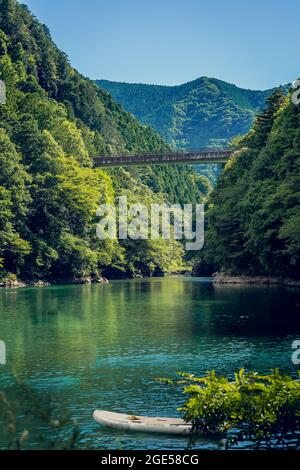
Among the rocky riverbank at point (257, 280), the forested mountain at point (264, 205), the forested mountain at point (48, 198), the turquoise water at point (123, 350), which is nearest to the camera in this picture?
the turquoise water at point (123, 350)

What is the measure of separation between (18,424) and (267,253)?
49706mm

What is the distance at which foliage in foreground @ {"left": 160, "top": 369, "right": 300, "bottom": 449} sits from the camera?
57.1 ft

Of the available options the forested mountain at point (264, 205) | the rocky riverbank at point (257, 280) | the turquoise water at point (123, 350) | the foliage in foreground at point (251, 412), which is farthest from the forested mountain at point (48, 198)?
the foliage in foreground at point (251, 412)

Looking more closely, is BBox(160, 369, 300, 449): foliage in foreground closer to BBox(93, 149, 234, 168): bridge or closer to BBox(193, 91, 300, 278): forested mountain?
BBox(193, 91, 300, 278): forested mountain

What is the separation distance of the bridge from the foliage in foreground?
305ft

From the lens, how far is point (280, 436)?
17.5 metres

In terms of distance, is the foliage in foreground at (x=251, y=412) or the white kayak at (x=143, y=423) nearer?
the foliage in foreground at (x=251, y=412)

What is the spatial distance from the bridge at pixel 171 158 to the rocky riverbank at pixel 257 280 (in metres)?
29.9

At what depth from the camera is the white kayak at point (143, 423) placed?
61.3ft

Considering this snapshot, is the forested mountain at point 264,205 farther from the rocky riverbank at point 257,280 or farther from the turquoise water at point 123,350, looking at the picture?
the turquoise water at point 123,350

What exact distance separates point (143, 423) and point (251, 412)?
2962 millimetres

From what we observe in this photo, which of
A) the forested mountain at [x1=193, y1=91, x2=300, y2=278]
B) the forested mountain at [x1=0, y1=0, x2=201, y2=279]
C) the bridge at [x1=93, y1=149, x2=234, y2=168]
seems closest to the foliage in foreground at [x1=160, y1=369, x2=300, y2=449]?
the forested mountain at [x1=193, y1=91, x2=300, y2=278]

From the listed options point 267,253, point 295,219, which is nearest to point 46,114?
point 267,253
